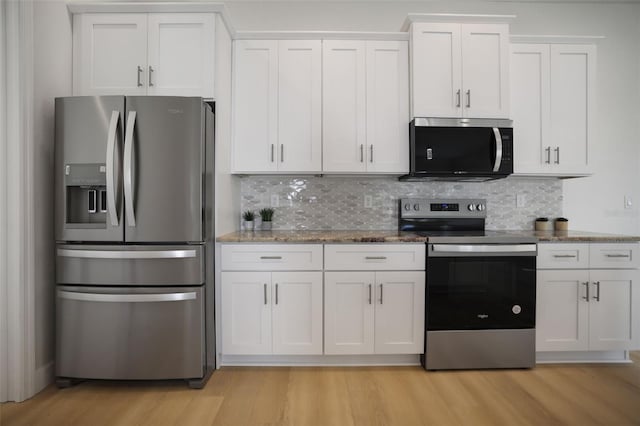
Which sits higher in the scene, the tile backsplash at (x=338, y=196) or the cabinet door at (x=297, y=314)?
the tile backsplash at (x=338, y=196)

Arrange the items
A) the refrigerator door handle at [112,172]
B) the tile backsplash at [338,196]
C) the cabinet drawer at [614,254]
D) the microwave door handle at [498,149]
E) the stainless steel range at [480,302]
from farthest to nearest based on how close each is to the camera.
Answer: the tile backsplash at [338,196], the microwave door handle at [498,149], the cabinet drawer at [614,254], the stainless steel range at [480,302], the refrigerator door handle at [112,172]

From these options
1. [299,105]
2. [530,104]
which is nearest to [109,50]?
[299,105]

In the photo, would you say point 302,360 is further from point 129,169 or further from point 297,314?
point 129,169

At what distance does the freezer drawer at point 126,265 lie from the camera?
2031 mm

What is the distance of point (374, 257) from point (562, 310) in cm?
139

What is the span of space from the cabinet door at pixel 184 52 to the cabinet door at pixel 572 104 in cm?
264

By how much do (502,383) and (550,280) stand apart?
80 centimetres

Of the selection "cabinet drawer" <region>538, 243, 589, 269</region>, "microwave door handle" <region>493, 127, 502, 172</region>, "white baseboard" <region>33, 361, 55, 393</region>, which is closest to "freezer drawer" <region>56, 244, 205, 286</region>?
"white baseboard" <region>33, 361, 55, 393</region>

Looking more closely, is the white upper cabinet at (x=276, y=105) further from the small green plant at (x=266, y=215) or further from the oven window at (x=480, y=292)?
the oven window at (x=480, y=292)

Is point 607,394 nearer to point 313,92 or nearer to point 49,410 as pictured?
point 313,92

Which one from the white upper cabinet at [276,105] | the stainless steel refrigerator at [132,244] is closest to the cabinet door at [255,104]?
the white upper cabinet at [276,105]

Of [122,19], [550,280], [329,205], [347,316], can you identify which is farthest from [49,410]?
[550,280]

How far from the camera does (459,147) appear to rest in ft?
8.52

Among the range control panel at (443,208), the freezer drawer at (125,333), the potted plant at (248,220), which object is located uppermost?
the range control panel at (443,208)
